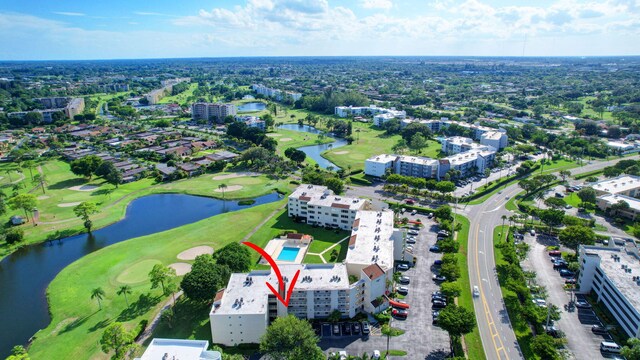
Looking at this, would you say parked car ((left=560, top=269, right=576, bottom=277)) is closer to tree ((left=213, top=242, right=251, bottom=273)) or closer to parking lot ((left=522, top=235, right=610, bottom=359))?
parking lot ((left=522, top=235, right=610, bottom=359))

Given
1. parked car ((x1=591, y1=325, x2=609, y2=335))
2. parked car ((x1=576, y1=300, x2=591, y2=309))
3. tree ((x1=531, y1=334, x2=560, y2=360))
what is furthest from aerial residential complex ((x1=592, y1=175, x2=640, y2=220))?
tree ((x1=531, y1=334, x2=560, y2=360))

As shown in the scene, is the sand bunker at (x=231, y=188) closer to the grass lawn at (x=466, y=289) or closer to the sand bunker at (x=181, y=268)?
the sand bunker at (x=181, y=268)

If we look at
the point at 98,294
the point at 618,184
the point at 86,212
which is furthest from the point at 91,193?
the point at 618,184

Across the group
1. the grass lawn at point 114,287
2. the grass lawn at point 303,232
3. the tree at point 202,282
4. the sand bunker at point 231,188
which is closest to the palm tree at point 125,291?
the grass lawn at point 114,287

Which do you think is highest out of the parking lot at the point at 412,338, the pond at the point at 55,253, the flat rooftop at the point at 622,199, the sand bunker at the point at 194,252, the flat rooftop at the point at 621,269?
the flat rooftop at the point at 621,269

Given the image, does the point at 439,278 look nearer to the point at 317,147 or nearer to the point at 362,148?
the point at 362,148

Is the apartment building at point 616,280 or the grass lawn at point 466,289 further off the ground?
the apartment building at point 616,280

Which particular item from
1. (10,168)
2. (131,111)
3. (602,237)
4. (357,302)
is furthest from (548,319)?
(131,111)
